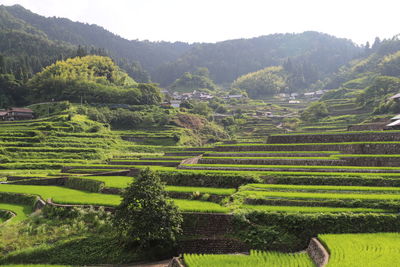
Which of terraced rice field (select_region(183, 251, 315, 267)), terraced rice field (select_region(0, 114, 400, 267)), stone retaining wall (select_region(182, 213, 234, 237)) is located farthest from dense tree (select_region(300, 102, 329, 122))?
terraced rice field (select_region(183, 251, 315, 267))

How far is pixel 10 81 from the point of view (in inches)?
2783

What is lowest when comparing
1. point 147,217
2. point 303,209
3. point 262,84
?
point 147,217

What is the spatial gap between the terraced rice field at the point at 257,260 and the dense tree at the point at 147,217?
7.35 ft

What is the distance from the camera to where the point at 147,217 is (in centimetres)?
1527

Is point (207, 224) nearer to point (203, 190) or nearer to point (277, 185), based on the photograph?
point (203, 190)

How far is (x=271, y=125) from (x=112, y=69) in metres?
47.7

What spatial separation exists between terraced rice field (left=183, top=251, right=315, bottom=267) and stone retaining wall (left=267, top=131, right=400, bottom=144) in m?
Answer: 19.1

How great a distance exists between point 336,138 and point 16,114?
5464 cm

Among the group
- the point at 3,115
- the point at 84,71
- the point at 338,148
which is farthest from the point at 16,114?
the point at 338,148

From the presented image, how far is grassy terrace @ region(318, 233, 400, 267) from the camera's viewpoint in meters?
10.7

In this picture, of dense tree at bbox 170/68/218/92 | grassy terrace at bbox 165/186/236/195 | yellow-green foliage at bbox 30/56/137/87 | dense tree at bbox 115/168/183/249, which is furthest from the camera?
dense tree at bbox 170/68/218/92

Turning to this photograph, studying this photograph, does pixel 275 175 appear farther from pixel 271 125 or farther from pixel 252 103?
pixel 252 103

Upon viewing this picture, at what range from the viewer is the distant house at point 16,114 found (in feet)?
191

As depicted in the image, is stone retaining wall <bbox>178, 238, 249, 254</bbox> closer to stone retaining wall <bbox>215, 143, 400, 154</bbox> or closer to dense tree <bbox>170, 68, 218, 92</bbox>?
stone retaining wall <bbox>215, 143, 400, 154</bbox>
